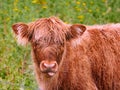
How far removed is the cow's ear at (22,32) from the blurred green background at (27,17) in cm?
158

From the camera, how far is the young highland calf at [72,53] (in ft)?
30.1

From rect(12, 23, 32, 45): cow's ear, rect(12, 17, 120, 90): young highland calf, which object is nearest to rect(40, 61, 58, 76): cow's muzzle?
rect(12, 17, 120, 90): young highland calf

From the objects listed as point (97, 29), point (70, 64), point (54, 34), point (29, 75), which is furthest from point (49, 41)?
point (29, 75)

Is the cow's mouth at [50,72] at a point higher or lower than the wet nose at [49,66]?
lower

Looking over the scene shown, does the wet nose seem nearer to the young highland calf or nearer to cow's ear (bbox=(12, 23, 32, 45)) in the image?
the young highland calf

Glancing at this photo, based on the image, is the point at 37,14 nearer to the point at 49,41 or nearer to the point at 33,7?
the point at 33,7

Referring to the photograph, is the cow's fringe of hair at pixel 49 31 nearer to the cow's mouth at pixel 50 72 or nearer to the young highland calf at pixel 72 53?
the young highland calf at pixel 72 53

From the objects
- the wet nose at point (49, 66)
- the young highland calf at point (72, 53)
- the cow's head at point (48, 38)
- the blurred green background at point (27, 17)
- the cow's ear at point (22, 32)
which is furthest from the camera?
the blurred green background at point (27, 17)

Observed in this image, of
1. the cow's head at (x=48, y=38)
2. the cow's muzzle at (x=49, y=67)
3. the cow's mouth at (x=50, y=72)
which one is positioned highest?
the cow's head at (x=48, y=38)

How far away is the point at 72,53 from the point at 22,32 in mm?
883

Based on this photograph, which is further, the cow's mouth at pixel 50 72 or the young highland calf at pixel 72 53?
the young highland calf at pixel 72 53

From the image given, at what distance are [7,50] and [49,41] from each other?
3151mm

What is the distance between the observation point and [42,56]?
9.12 meters

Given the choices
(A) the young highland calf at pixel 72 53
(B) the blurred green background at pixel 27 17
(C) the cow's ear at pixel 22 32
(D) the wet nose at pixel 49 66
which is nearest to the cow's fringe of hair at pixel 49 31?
(A) the young highland calf at pixel 72 53
